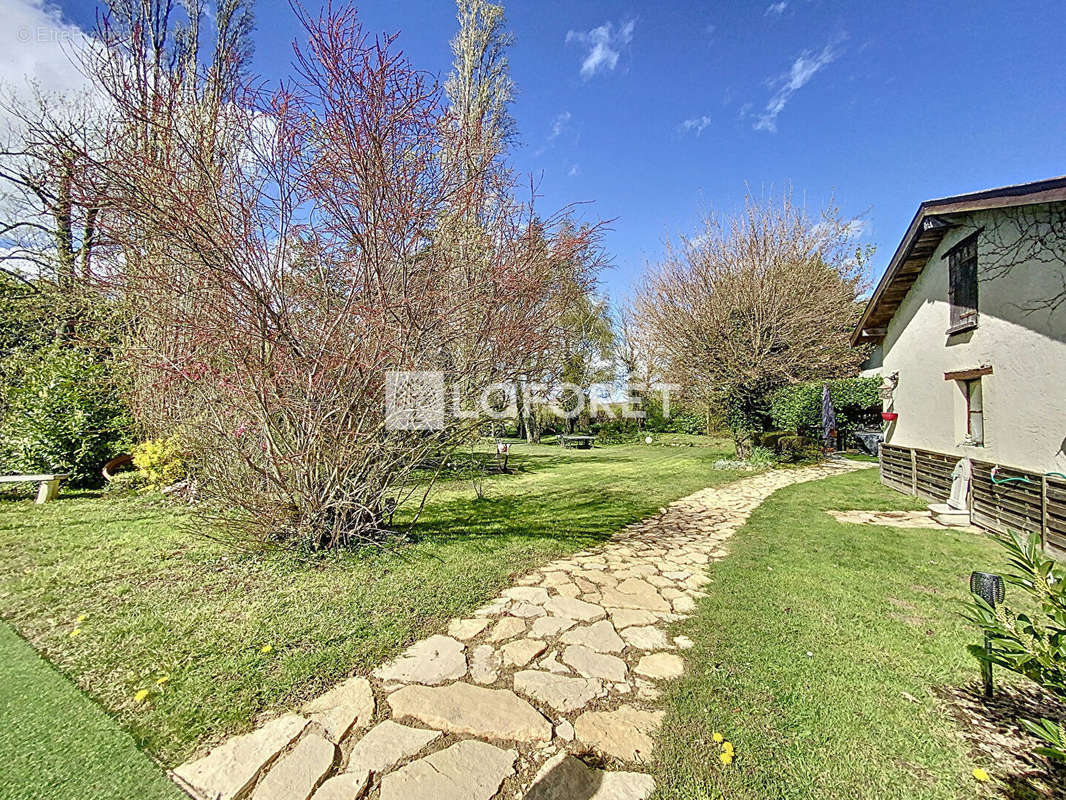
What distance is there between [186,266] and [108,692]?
3250mm

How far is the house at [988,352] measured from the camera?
5.79 metres

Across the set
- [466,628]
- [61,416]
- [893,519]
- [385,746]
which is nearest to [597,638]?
[466,628]

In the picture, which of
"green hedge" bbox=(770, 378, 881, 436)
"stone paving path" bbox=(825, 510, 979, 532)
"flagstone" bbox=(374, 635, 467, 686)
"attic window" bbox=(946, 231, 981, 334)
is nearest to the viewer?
"flagstone" bbox=(374, 635, 467, 686)

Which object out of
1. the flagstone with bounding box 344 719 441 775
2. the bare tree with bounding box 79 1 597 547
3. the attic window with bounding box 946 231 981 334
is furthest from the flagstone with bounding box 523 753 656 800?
the attic window with bounding box 946 231 981 334

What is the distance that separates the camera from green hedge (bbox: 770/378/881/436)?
1523 cm

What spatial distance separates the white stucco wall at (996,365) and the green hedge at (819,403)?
205 inches

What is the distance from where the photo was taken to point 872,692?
263 centimetres

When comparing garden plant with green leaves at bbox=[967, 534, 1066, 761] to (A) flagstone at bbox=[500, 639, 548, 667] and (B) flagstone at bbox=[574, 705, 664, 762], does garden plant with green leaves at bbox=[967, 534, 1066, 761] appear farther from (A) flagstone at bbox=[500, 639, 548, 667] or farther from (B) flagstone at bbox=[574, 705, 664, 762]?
(A) flagstone at bbox=[500, 639, 548, 667]

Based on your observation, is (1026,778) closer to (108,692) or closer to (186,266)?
(108,692)

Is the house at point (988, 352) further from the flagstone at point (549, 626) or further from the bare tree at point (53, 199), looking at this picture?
the bare tree at point (53, 199)

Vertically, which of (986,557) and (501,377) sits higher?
(501,377)

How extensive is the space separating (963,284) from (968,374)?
1.66 metres

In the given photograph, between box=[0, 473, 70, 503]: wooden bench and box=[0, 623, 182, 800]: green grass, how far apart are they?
6.84m

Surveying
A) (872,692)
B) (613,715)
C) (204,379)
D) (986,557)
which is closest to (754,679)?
(872,692)
